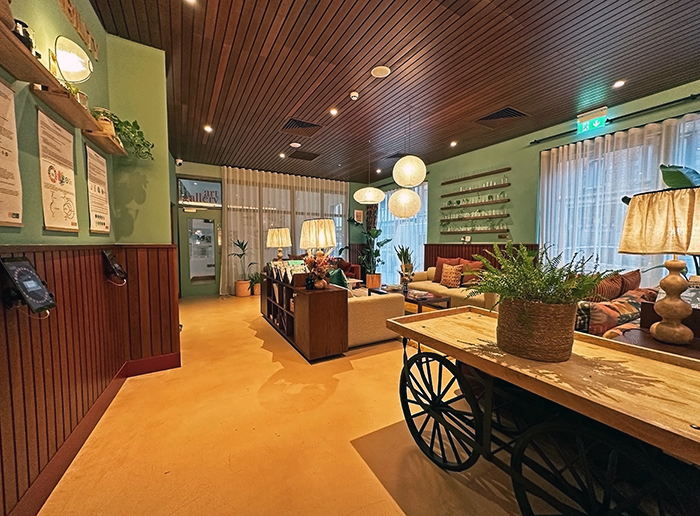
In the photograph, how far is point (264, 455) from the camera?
165 centimetres

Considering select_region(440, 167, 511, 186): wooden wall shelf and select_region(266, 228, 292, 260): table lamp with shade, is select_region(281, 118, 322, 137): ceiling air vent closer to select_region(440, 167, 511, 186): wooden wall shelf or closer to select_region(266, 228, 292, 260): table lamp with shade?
select_region(266, 228, 292, 260): table lamp with shade

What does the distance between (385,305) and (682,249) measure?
248 cm

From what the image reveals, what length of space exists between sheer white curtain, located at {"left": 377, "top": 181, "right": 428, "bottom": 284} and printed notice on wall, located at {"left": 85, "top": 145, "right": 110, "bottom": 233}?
219 inches

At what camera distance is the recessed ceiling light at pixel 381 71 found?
2842 millimetres

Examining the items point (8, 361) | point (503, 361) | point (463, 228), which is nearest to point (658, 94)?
point (463, 228)

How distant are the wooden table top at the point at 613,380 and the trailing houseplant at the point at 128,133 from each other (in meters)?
2.63

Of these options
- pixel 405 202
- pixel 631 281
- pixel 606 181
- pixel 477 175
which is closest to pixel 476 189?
pixel 477 175

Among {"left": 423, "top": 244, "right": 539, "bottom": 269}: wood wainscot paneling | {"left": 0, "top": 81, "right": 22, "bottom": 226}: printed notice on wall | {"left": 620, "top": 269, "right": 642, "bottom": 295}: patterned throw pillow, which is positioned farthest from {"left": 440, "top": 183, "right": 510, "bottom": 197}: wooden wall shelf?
{"left": 0, "top": 81, "right": 22, "bottom": 226}: printed notice on wall

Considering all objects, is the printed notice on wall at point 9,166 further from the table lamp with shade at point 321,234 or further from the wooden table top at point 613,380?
the table lamp with shade at point 321,234

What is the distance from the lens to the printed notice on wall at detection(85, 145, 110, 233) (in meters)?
2.10

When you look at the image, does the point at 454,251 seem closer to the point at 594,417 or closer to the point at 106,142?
the point at 594,417

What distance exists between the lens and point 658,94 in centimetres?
331

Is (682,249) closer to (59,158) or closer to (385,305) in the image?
(385,305)

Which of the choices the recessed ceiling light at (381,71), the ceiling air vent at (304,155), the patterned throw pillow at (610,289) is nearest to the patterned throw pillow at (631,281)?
the patterned throw pillow at (610,289)
